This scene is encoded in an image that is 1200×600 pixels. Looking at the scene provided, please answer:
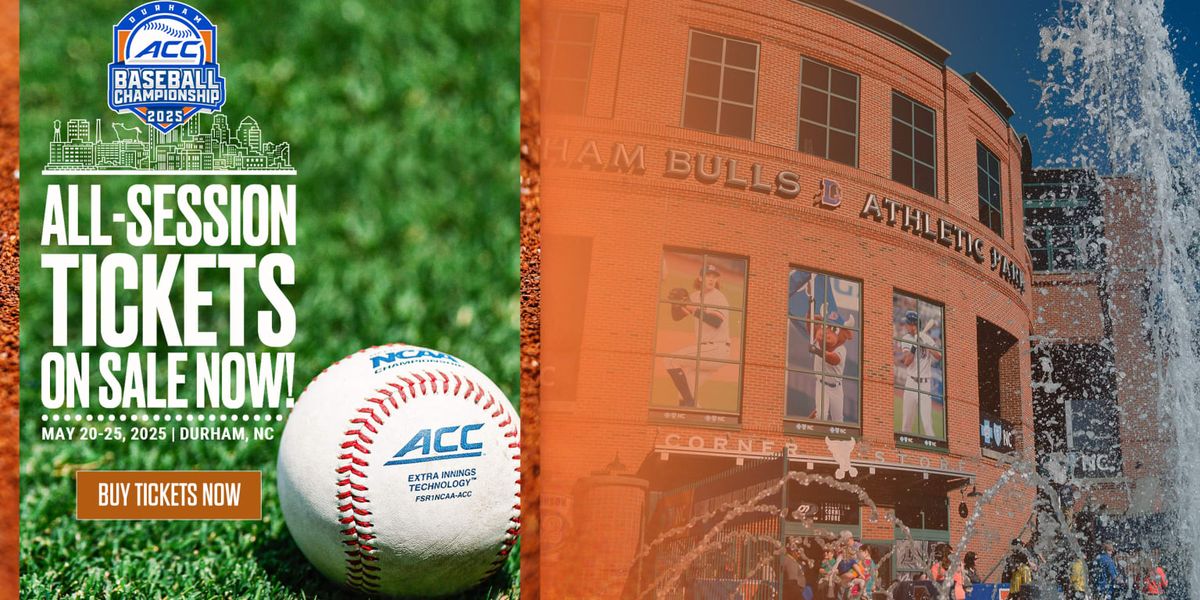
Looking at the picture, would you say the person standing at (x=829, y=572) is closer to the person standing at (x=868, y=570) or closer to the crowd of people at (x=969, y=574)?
the crowd of people at (x=969, y=574)

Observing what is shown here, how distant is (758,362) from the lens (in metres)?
4.04

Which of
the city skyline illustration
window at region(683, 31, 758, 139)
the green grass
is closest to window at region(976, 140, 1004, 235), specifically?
window at region(683, 31, 758, 139)

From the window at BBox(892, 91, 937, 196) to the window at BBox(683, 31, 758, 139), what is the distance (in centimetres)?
62

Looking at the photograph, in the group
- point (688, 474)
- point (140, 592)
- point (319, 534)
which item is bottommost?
point (140, 592)

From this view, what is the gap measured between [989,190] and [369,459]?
2.90m

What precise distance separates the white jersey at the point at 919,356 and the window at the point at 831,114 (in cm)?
78

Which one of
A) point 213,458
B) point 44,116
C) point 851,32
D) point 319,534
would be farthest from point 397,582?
point 44,116

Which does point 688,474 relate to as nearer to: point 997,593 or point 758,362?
point 758,362

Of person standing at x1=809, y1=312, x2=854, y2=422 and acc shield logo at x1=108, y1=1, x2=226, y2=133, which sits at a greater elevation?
acc shield logo at x1=108, y1=1, x2=226, y2=133

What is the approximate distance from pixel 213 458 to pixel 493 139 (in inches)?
103

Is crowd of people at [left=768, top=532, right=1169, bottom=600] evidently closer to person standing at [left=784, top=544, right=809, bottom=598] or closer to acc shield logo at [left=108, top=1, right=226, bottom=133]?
person standing at [left=784, top=544, right=809, bottom=598]

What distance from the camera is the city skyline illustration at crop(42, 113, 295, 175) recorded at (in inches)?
→ 242

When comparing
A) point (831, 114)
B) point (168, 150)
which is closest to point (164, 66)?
point (168, 150)

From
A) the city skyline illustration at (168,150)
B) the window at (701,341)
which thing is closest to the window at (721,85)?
the window at (701,341)
